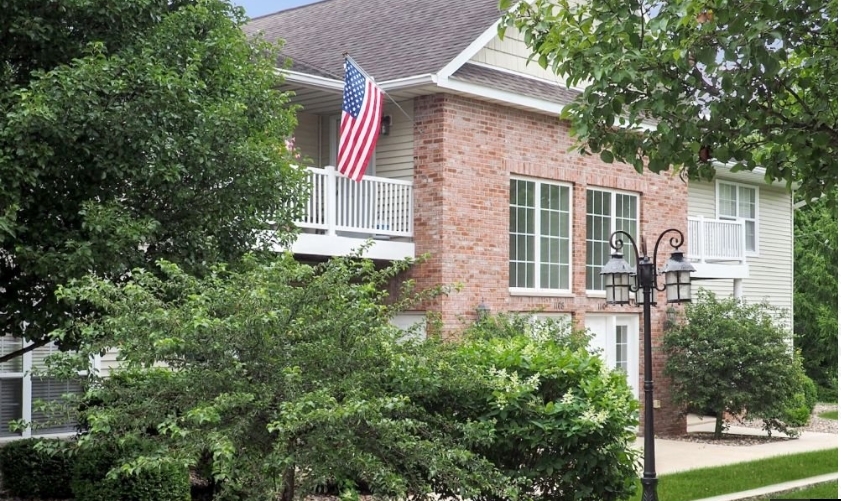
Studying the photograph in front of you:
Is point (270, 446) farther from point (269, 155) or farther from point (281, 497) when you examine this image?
point (269, 155)

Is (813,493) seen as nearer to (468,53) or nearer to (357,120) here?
(357,120)

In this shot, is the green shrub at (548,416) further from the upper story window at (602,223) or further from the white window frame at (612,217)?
the upper story window at (602,223)

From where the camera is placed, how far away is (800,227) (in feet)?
131

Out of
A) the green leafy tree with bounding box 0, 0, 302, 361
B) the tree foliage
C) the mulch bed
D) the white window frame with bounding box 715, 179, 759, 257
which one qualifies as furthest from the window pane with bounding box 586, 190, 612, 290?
the tree foliage

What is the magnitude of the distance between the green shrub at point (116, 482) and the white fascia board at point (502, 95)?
25.3 feet

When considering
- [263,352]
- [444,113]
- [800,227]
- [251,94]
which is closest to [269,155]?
[251,94]

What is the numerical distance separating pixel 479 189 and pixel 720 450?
606 cm

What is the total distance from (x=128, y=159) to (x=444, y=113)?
29.3 ft

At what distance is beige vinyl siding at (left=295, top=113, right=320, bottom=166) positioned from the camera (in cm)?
1933

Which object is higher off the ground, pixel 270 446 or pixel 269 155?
pixel 269 155

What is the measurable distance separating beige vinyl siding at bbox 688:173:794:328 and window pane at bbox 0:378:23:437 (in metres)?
17.2

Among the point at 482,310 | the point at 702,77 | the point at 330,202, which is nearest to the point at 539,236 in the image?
the point at 482,310

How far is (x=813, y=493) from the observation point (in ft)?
47.3

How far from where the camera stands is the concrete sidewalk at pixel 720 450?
1739cm
